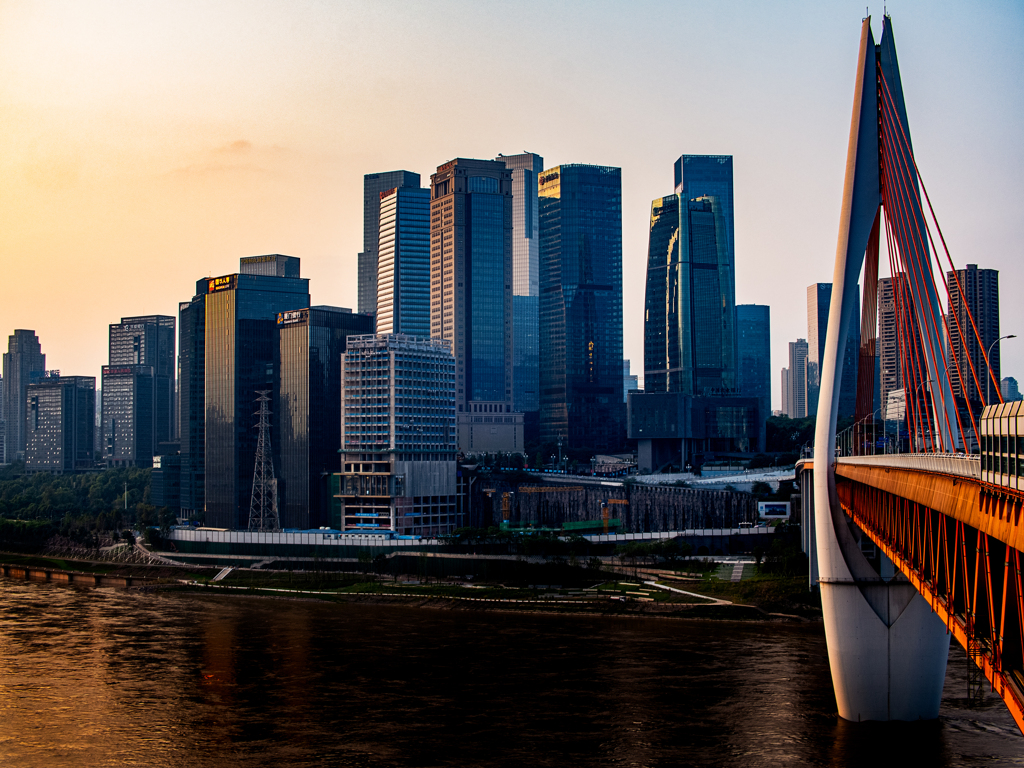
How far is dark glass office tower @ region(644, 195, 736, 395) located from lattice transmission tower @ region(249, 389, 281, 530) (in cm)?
8721

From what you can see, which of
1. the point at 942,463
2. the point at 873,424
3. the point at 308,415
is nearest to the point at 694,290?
the point at 308,415

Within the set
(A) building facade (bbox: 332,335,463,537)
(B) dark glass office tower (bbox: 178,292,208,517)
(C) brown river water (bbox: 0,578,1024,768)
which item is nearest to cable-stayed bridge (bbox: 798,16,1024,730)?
(C) brown river water (bbox: 0,578,1024,768)

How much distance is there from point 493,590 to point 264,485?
53.2 metres

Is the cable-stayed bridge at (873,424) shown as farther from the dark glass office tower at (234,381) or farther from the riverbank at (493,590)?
the dark glass office tower at (234,381)

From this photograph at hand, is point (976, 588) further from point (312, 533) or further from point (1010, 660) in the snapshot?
point (312, 533)

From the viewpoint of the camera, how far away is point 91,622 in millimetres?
72312

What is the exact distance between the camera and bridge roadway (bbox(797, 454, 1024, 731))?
17484mm

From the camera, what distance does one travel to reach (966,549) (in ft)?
71.3

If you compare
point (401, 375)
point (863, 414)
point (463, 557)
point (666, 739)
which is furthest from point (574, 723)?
point (401, 375)

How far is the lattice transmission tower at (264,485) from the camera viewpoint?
12662 cm

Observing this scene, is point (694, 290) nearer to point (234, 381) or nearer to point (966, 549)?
point (234, 381)

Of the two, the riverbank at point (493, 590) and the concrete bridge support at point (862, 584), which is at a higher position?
the concrete bridge support at point (862, 584)

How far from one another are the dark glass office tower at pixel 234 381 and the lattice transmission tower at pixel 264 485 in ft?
11.4

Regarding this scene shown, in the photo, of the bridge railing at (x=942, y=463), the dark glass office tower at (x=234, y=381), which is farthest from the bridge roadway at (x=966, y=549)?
the dark glass office tower at (x=234, y=381)
